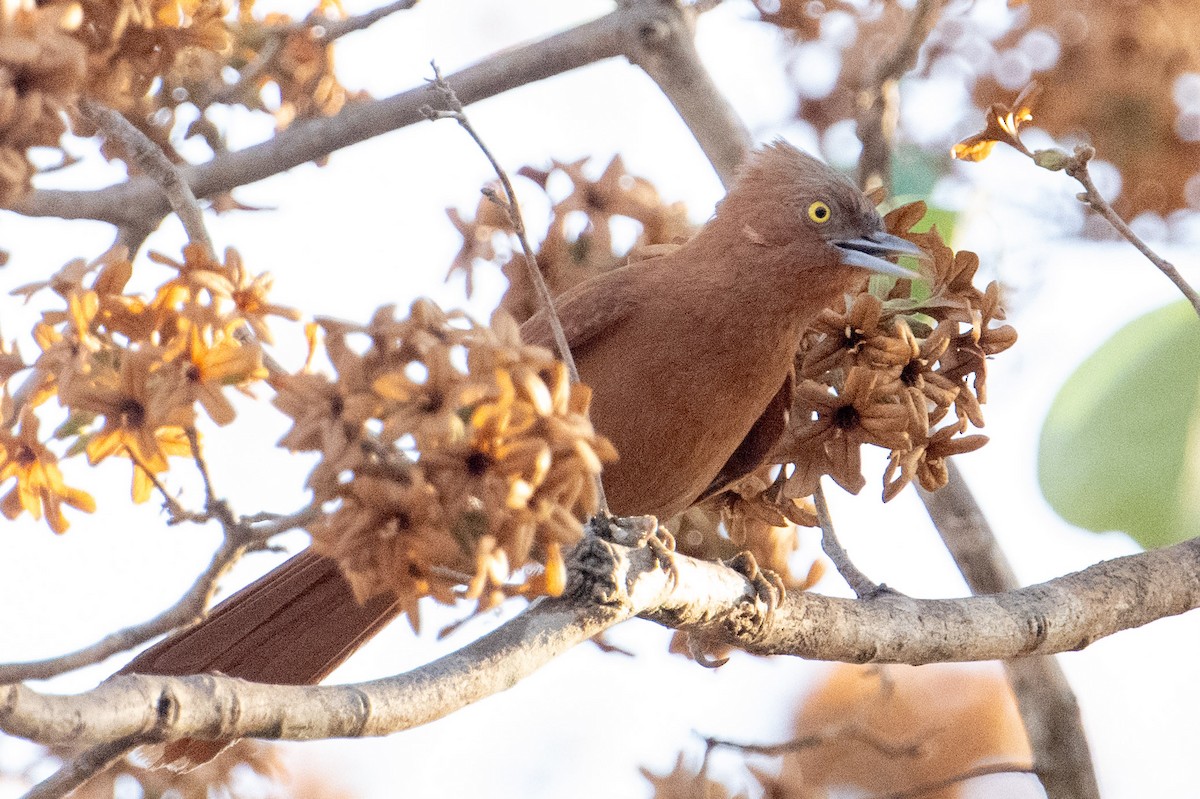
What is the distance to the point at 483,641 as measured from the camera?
2176 millimetres

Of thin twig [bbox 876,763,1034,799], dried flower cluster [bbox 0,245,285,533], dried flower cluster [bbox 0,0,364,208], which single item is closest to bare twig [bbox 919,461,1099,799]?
thin twig [bbox 876,763,1034,799]

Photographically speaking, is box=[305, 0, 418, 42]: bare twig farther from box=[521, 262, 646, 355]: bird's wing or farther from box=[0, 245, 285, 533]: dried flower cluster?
box=[0, 245, 285, 533]: dried flower cluster

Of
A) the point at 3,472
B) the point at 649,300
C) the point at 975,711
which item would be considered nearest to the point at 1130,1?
the point at 649,300

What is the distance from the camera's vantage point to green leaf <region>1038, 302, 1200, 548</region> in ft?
11.7

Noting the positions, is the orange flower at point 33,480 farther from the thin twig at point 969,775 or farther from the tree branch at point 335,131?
the thin twig at point 969,775

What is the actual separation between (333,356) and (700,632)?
4.19 feet

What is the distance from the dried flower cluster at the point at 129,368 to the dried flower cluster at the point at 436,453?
0.17m

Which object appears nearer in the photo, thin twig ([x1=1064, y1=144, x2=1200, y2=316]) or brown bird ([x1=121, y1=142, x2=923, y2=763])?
thin twig ([x1=1064, y1=144, x2=1200, y2=316])

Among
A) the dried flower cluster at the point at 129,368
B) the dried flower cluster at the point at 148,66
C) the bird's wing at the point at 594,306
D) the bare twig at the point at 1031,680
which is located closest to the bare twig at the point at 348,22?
the dried flower cluster at the point at 148,66

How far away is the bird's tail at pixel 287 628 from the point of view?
310cm

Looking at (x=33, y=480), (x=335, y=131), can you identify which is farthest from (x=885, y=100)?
(x=33, y=480)

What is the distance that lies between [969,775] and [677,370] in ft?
3.57

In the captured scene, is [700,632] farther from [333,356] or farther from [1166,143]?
[1166,143]

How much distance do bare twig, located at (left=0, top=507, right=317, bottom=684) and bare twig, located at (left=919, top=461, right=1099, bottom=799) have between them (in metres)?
1.96
